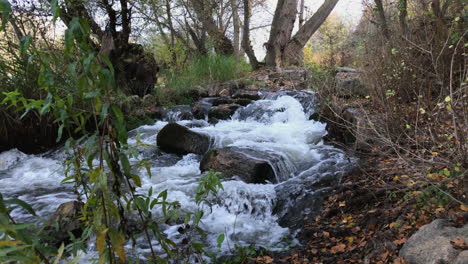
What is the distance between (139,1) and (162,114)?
309cm

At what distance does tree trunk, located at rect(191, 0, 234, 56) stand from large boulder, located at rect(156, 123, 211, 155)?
21.9 ft

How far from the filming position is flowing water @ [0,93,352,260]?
3854 mm

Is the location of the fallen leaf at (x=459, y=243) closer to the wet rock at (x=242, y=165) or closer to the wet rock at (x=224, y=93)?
the wet rock at (x=242, y=165)

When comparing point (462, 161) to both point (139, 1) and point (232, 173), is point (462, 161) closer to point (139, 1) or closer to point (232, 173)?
point (232, 173)

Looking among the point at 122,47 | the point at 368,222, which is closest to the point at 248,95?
the point at 122,47

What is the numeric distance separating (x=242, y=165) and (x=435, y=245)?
2854mm

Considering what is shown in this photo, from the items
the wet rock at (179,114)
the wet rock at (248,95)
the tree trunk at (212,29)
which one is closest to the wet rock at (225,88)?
the wet rock at (248,95)

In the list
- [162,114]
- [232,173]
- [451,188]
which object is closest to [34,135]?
[162,114]

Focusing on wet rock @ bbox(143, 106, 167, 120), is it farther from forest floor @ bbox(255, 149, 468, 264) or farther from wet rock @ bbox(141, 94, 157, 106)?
forest floor @ bbox(255, 149, 468, 264)

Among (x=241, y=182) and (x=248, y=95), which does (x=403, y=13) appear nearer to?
(x=241, y=182)

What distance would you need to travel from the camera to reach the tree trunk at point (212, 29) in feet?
38.4

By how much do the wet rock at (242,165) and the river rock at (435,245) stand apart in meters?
2.43

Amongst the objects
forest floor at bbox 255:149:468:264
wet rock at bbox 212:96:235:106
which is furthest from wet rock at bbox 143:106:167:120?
forest floor at bbox 255:149:468:264

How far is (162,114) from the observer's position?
337 inches
